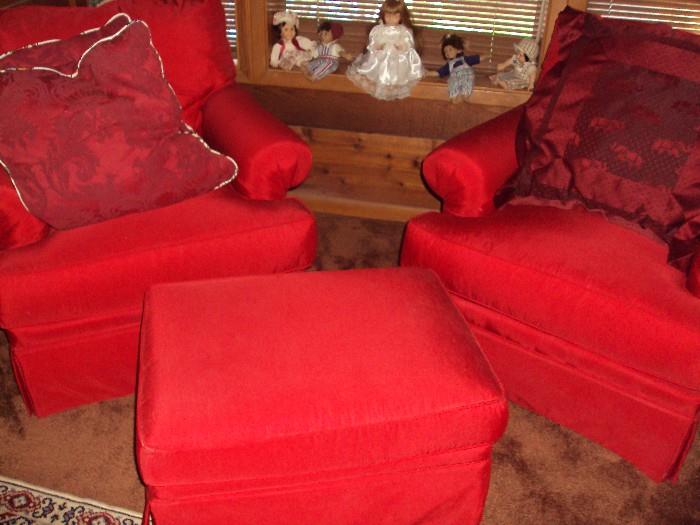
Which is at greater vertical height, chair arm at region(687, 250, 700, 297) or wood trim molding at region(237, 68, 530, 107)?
wood trim molding at region(237, 68, 530, 107)

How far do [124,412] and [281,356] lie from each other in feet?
2.34

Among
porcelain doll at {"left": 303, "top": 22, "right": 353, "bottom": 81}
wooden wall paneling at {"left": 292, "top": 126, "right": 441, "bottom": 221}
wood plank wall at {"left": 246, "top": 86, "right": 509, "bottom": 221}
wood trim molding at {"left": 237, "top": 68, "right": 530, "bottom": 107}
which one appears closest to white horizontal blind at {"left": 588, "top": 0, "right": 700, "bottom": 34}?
wood trim molding at {"left": 237, "top": 68, "right": 530, "bottom": 107}

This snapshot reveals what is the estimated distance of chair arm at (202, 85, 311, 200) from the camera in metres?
1.80

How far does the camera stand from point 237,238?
172 centimetres

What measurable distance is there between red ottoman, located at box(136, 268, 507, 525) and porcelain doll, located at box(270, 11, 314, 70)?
1.24 m

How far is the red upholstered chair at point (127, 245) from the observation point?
1.60 meters

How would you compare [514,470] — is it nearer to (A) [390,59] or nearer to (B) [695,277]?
(B) [695,277]

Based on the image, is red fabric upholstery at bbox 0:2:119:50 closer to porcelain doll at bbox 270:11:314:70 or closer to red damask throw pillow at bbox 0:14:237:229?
red damask throw pillow at bbox 0:14:237:229

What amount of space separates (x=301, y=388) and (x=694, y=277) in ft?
3.00

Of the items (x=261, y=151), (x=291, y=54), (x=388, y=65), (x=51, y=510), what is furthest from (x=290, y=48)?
(x=51, y=510)

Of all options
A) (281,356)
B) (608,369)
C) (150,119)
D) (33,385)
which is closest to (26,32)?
(150,119)

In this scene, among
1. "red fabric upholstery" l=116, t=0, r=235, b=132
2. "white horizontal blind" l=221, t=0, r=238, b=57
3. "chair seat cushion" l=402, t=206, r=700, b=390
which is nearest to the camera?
"chair seat cushion" l=402, t=206, r=700, b=390

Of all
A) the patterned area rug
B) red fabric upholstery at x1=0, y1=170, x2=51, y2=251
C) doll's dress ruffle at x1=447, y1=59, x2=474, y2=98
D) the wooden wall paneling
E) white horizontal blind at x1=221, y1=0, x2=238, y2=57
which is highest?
white horizontal blind at x1=221, y1=0, x2=238, y2=57

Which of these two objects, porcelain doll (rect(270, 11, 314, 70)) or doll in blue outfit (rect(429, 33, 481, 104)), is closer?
doll in blue outfit (rect(429, 33, 481, 104))
